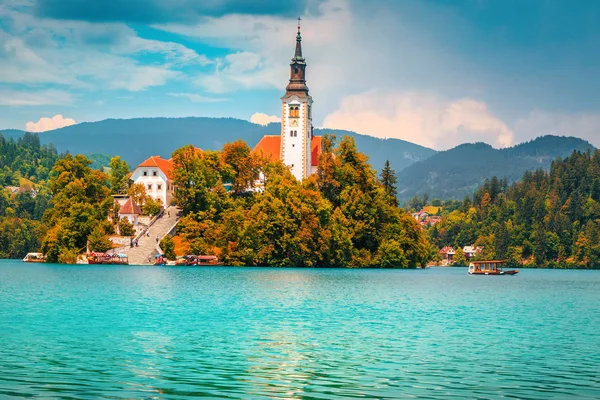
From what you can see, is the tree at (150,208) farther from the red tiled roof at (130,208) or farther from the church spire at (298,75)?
the church spire at (298,75)

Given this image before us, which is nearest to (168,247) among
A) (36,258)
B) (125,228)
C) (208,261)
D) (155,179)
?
(208,261)

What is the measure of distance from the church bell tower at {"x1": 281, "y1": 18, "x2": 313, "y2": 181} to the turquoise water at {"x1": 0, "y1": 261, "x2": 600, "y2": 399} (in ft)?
220

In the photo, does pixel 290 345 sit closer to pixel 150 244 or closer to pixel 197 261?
pixel 197 261

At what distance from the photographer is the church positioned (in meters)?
127

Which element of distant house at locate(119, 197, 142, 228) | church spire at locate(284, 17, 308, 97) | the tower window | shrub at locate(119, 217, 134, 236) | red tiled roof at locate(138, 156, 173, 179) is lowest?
shrub at locate(119, 217, 134, 236)

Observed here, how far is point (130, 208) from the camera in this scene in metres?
114

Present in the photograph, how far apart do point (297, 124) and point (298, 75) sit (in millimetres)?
8158

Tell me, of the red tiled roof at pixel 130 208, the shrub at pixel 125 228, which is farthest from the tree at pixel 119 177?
the shrub at pixel 125 228

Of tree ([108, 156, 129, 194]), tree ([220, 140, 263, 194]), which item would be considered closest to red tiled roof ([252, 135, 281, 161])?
tree ([220, 140, 263, 194])

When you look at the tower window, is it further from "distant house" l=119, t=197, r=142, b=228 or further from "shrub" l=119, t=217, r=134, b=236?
"shrub" l=119, t=217, r=134, b=236

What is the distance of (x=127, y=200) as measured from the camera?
117 meters

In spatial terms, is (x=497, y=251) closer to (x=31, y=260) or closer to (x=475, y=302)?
(x=31, y=260)

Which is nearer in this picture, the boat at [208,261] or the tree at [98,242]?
the boat at [208,261]

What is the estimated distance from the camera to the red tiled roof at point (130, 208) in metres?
114
